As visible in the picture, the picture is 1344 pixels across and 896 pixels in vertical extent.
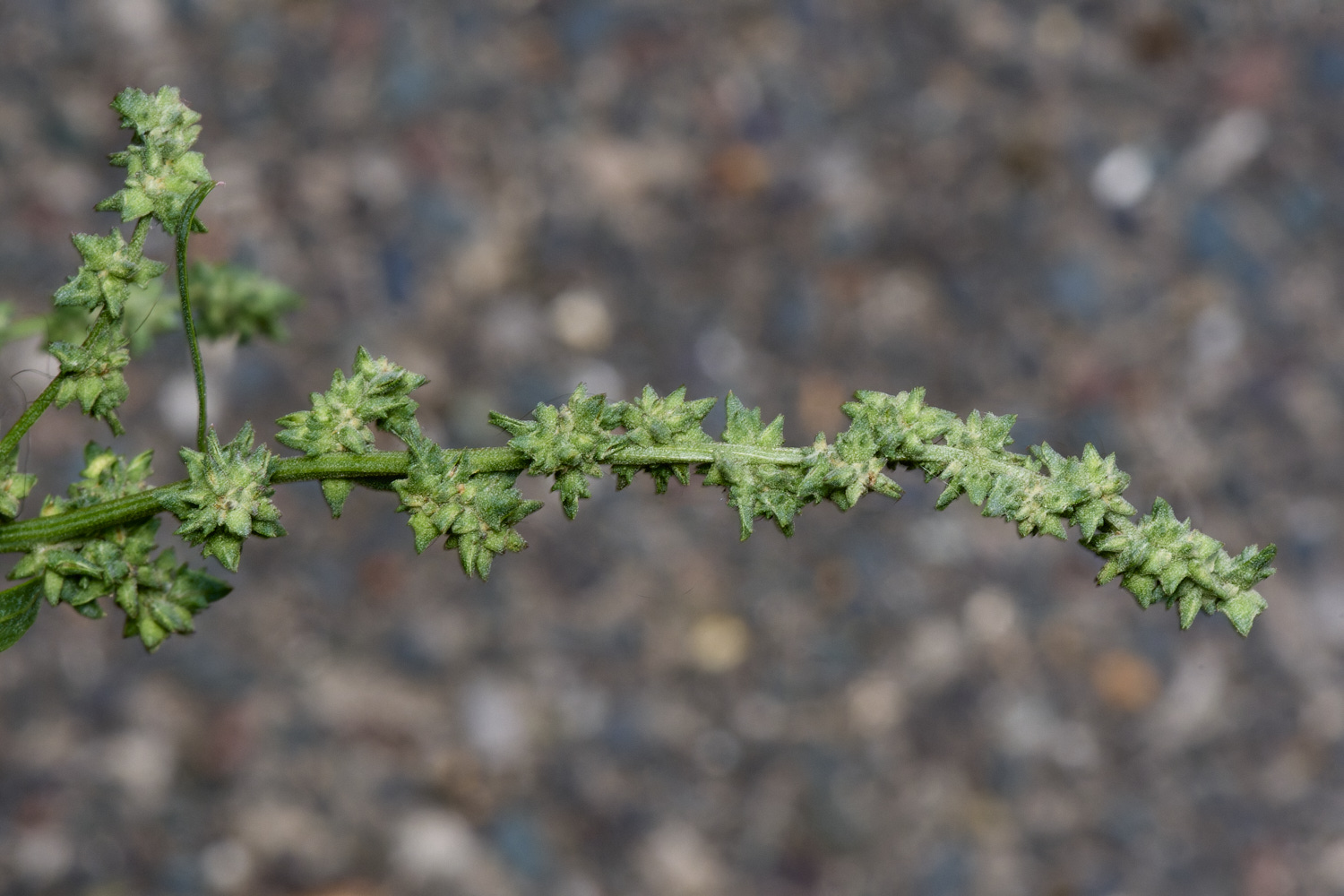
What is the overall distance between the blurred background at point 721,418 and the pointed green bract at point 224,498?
2.89 metres

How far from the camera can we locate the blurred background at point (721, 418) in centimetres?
427

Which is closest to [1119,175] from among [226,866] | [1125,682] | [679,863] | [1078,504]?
[1125,682]

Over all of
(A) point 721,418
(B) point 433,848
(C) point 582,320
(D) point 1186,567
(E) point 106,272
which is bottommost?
(D) point 1186,567

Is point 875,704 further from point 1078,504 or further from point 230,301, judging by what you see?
point 1078,504

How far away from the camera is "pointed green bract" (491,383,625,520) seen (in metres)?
1.32

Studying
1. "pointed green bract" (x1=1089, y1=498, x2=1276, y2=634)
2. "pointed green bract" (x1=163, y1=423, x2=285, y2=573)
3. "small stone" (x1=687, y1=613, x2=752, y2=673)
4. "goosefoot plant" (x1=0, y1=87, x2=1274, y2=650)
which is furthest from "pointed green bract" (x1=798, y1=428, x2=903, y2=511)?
"small stone" (x1=687, y1=613, x2=752, y2=673)

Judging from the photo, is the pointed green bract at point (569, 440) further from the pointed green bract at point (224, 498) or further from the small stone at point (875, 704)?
the small stone at point (875, 704)

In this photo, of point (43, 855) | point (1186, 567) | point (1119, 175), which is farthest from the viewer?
point (1119, 175)

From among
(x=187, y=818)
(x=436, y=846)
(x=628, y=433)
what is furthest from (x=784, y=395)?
(x=628, y=433)

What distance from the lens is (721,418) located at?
418 cm

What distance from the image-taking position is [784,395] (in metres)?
4.63

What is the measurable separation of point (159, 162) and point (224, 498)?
1.17 feet

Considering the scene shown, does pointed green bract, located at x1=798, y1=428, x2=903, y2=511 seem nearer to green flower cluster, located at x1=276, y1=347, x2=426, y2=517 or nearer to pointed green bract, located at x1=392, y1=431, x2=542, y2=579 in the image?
pointed green bract, located at x1=392, y1=431, x2=542, y2=579

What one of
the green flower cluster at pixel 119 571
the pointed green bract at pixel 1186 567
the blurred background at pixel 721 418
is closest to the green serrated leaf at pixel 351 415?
the green flower cluster at pixel 119 571
